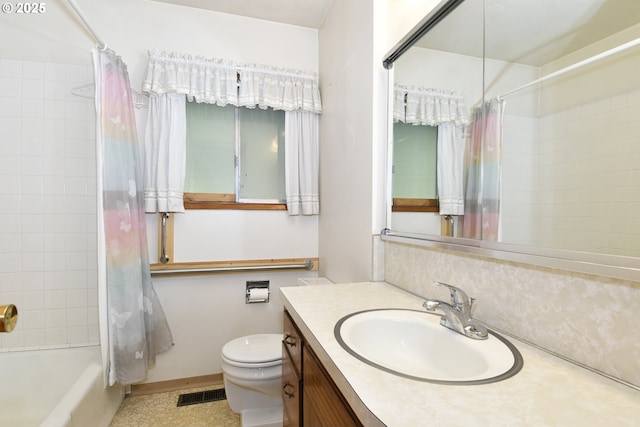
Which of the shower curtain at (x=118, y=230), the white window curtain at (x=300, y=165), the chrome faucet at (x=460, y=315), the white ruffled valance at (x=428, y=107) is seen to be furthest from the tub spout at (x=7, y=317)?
the white window curtain at (x=300, y=165)

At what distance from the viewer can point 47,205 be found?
1.86 m

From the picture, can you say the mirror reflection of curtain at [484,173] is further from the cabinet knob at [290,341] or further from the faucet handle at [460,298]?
the cabinet knob at [290,341]

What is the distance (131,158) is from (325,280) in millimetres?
1387

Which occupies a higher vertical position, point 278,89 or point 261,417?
point 278,89

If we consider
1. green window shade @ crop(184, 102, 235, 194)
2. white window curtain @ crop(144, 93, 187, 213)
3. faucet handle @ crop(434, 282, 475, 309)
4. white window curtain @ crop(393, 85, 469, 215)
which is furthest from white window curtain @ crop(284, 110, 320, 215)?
faucet handle @ crop(434, 282, 475, 309)

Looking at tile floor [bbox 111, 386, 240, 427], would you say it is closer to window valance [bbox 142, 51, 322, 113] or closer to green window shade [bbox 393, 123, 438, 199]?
green window shade [bbox 393, 123, 438, 199]

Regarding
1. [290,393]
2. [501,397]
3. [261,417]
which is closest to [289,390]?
[290,393]

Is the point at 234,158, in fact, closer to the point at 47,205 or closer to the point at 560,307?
the point at 47,205

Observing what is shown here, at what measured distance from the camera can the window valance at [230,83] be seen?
6.49 feet

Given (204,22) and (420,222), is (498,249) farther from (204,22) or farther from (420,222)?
(204,22)

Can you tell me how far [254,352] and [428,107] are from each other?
1494mm

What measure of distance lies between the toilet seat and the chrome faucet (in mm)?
1005

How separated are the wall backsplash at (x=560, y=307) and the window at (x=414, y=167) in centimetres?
33

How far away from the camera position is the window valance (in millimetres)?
1978
